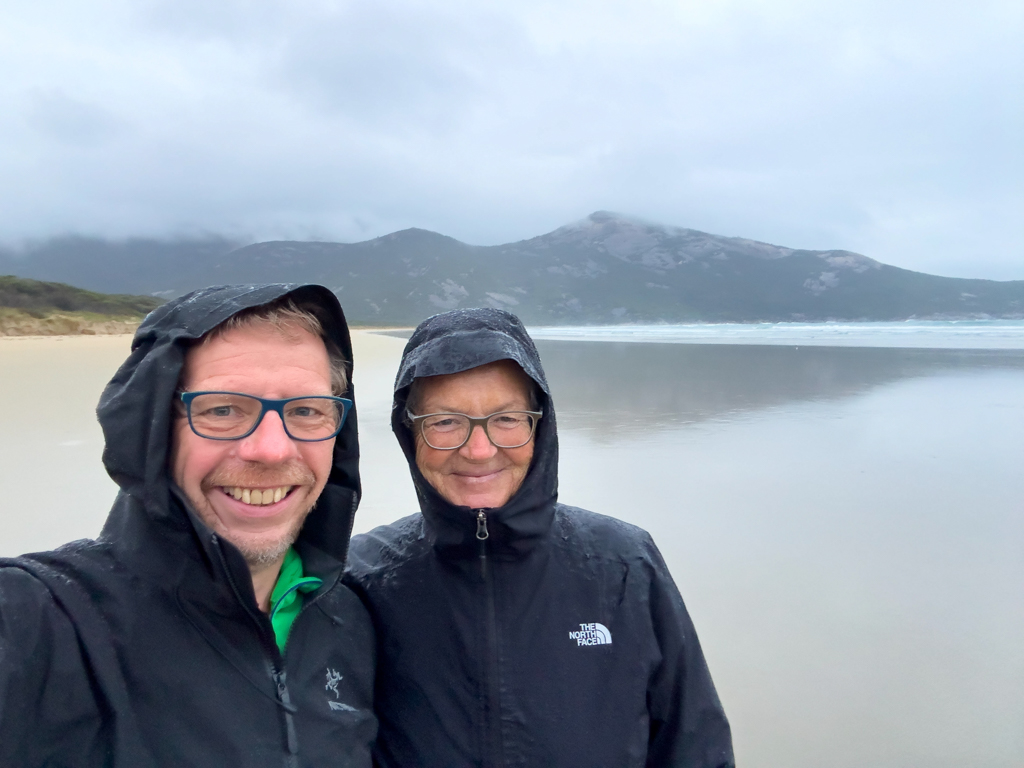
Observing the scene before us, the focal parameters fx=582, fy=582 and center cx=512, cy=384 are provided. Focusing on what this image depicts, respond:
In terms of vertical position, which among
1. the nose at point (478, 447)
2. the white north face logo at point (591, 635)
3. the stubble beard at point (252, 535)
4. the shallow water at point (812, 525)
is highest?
the nose at point (478, 447)

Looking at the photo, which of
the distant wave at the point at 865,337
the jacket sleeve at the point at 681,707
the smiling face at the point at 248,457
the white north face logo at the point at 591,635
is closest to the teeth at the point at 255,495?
the smiling face at the point at 248,457

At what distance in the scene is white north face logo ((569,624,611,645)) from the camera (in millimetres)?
1850

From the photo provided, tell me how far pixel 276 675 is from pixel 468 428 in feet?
3.02

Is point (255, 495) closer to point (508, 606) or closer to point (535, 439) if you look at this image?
point (508, 606)

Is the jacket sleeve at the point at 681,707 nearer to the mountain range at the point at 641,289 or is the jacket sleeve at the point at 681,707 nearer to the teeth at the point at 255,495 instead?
the teeth at the point at 255,495

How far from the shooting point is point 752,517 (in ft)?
17.3

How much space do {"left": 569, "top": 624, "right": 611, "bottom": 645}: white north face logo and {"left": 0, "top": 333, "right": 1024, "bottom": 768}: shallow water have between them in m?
1.39

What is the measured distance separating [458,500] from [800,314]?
564 feet

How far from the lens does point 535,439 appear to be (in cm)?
214

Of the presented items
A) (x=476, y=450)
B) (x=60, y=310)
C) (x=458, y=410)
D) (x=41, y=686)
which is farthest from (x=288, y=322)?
Result: (x=60, y=310)

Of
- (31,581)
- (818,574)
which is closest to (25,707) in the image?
(31,581)

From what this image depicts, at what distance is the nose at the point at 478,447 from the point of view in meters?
1.97

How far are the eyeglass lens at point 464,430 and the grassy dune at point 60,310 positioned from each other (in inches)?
998

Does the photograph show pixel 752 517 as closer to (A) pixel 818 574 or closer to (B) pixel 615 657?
(A) pixel 818 574
